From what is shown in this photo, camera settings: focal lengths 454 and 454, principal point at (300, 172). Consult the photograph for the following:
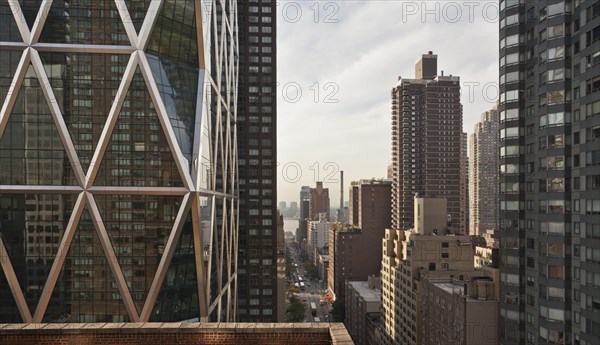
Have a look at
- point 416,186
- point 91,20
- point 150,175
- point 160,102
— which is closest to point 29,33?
point 91,20

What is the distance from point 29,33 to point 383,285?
56353 millimetres

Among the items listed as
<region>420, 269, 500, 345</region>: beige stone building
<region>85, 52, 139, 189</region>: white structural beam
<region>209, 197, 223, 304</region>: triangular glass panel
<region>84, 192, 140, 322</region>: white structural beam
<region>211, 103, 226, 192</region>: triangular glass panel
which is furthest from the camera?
<region>420, 269, 500, 345</region>: beige stone building

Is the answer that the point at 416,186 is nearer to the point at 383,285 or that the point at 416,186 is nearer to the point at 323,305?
the point at 323,305

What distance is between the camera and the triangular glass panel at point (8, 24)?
88.4 ft

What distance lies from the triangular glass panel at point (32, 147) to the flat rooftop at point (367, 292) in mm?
62494

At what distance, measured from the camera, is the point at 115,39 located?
27.1 m

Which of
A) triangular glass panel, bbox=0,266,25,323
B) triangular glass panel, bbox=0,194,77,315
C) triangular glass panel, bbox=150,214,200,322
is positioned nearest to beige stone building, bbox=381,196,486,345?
triangular glass panel, bbox=150,214,200,322

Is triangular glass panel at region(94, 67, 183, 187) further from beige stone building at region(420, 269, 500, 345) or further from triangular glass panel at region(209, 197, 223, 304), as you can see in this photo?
beige stone building at region(420, 269, 500, 345)

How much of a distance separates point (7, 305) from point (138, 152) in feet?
40.4

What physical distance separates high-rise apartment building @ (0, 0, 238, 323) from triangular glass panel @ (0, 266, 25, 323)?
83 mm

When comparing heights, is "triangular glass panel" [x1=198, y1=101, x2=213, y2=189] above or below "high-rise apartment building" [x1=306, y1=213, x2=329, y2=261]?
above

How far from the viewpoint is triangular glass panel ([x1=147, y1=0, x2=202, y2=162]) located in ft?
89.8

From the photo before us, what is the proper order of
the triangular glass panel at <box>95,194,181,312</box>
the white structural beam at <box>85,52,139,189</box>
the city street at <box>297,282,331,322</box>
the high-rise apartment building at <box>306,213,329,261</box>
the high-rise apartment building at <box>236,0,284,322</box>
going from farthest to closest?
the high-rise apartment building at <box>306,213,329,261</box> → the city street at <box>297,282,331,322</box> → the high-rise apartment building at <box>236,0,284,322</box> → the triangular glass panel at <box>95,194,181,312</box> → the white structural beam at <box>85,52,139,189</box>

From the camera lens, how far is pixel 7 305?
90.5ft
